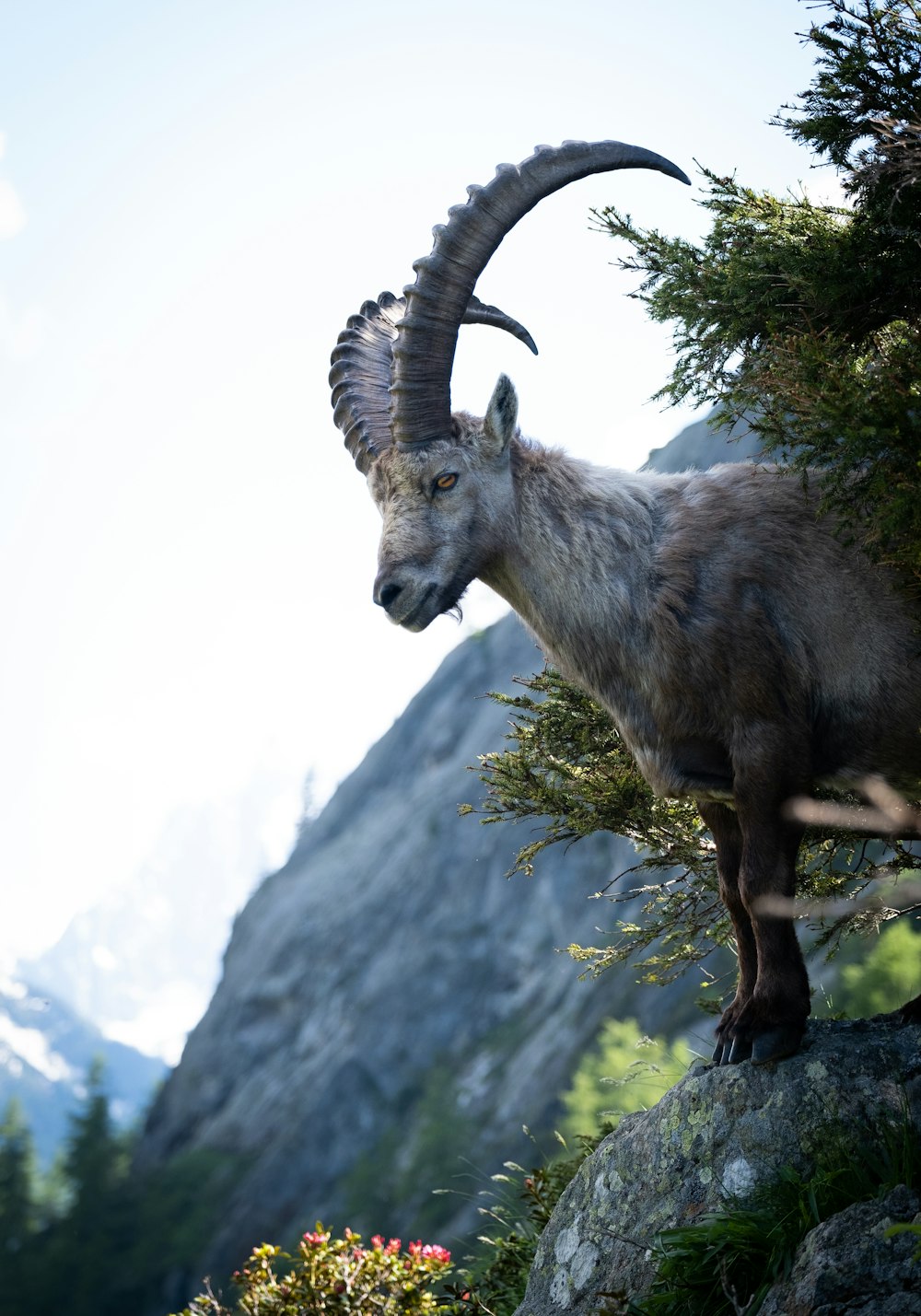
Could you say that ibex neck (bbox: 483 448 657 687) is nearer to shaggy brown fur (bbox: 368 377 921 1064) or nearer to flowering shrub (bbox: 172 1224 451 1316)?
shaggy brown fur (bbox: 368 377 921 1064)

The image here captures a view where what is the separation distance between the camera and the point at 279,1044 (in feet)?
300

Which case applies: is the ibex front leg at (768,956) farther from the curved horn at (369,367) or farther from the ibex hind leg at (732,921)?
the curved horn at (369,367)

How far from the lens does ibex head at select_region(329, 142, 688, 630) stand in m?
7.36

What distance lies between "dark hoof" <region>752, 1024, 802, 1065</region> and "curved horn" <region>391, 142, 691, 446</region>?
4.11 metres

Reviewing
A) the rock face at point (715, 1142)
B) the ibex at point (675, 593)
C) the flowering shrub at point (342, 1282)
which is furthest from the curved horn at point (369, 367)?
the flowering shrub at point (342, 1282)

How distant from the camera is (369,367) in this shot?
28.3ft

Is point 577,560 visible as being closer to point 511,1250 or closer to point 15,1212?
point 511,1250

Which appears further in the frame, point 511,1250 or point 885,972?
point 885,972

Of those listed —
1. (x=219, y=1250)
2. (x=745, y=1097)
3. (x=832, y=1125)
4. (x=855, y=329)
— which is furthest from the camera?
(x=219, y=1250)

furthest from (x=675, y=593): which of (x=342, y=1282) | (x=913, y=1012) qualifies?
(x=342, y=1282)

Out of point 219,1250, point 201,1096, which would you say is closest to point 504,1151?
point 219,1250

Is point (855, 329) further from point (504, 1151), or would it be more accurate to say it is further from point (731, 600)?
point (504, 1151)

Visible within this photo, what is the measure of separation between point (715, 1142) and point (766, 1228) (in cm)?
79

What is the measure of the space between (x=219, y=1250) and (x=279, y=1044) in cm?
1808
